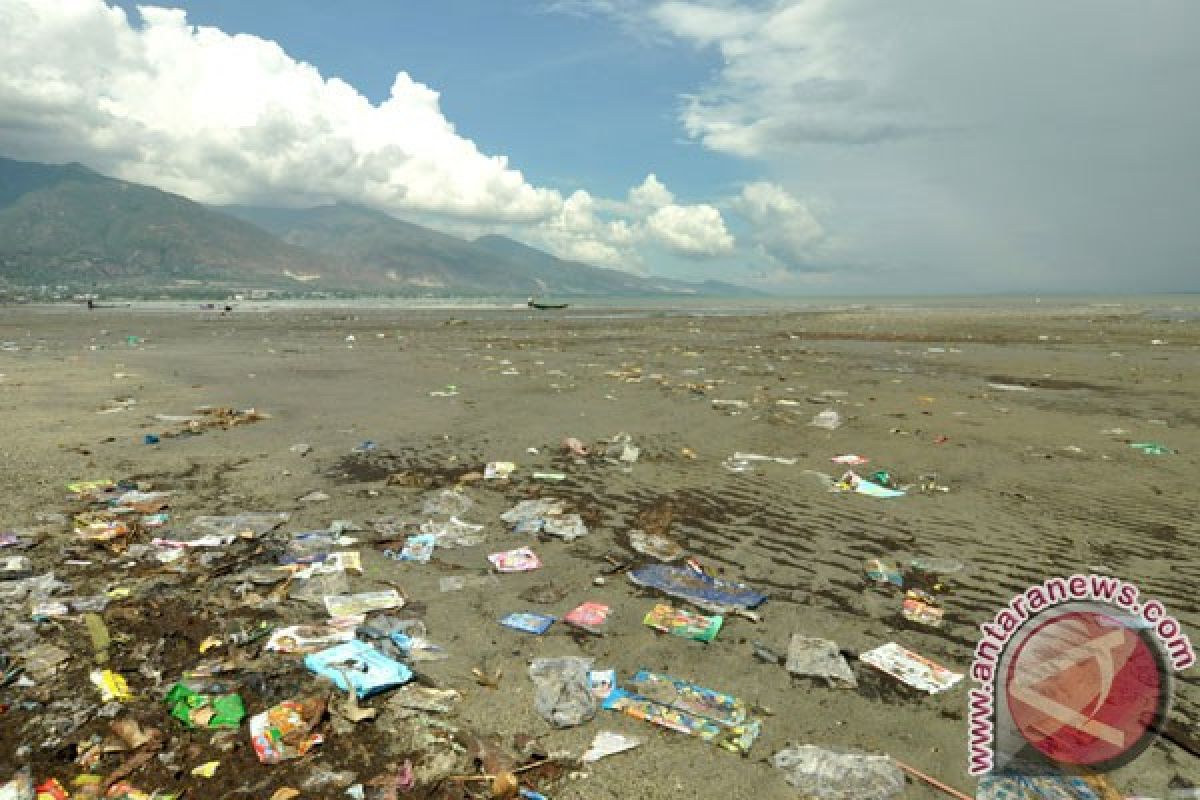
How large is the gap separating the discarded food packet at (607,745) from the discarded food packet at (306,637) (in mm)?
1648

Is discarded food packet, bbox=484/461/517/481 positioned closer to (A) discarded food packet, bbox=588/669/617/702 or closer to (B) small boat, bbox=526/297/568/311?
(A) discarded food packet, bbox=588/669/617/702

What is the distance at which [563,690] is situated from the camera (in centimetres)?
310

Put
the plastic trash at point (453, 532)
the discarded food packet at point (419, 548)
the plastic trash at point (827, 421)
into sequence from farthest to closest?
the plastic trash at point (827, 421) → the plastic trash at point (453, 532) → the discarded food packet at point (419, 548)

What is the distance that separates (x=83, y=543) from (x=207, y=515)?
2.98 feet

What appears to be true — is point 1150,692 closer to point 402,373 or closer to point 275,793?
point 275,793

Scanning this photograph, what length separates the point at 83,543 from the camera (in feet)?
15.8

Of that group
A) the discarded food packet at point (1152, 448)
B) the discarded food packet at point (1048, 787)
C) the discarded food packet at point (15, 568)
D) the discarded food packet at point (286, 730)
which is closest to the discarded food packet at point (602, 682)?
the discarded food packet at point (286, 730)

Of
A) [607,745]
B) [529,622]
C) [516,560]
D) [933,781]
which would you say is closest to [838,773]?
[933,781]

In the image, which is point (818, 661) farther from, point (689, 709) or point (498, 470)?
point (498, 470)

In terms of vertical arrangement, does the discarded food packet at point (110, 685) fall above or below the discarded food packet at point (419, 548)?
above

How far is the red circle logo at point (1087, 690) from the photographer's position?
278 cm

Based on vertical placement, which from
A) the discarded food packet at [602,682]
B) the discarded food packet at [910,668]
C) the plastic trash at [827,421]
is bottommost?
the discarded food packet at [602,682]

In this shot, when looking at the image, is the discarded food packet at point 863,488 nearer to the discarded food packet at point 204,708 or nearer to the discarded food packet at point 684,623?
the discarded food packet at point 684,623

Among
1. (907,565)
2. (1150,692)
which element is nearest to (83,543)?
(907,565)
